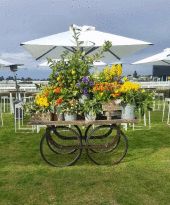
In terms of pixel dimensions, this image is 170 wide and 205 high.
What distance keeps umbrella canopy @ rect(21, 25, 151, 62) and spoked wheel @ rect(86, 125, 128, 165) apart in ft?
14.6

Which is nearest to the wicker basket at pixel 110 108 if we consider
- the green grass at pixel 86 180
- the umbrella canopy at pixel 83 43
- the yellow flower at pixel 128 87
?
the yellow flower at pixel 128 87

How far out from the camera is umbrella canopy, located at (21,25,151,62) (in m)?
11.8

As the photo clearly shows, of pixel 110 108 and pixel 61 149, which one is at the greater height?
pixel 110 108

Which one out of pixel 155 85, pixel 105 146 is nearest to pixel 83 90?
pixel 105 146

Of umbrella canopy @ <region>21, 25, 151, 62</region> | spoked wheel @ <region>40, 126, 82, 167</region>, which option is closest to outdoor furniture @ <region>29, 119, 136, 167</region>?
spoked wheel @ <region>40, 126, 82, 167</region>

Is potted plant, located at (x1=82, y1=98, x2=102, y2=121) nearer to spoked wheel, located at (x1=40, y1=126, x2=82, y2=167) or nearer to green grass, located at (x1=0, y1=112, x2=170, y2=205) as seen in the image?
spoked wheel, located at (x1=40, y1=126, x2=82, y2=167)

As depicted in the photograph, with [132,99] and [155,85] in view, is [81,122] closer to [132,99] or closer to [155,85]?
[132,99]

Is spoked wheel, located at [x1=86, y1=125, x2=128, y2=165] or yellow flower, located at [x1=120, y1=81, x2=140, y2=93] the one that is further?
spoked wheel, located at [x1=86, y1=125, x2=128, y2=165]

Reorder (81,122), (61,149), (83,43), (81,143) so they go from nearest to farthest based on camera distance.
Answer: (81,122) < (81,143) < (61,149) < (83,43)

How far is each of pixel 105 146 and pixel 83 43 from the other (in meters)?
5.51

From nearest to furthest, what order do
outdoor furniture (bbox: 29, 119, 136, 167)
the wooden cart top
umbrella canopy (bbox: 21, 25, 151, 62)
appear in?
the wooden cart top
outdoor furniture (bbox: 29, 119, 136, 167)
umbrella canopy (bbox: 21, 25, 151, 62)

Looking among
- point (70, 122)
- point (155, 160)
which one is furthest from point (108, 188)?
point (155, 160)

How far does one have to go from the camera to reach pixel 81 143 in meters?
Answer: 6.70

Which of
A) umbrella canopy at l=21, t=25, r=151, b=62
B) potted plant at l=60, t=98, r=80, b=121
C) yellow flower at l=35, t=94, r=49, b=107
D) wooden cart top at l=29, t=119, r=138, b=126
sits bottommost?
wooden cart top at l=29, t=119, r=138, b=126
